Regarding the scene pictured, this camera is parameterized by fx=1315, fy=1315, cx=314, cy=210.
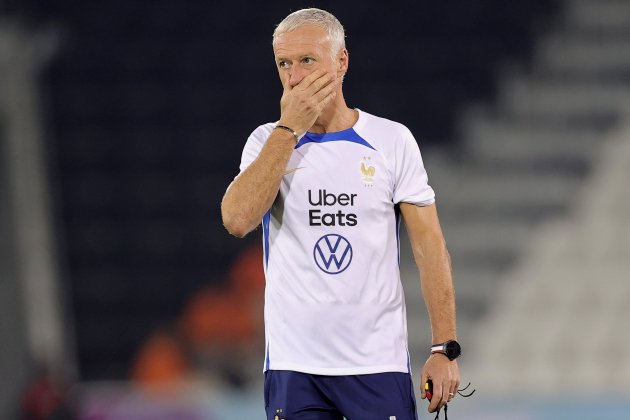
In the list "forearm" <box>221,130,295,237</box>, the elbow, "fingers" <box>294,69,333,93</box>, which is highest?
"fingers" <box>294,69,333,93</box>

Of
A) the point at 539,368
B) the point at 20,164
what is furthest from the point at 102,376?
the point at 539,368

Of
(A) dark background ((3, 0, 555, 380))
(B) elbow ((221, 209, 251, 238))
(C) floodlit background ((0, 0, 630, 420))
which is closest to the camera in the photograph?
(B) elbow ((221, 209, 251, 238))

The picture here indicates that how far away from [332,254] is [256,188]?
0.26 metres

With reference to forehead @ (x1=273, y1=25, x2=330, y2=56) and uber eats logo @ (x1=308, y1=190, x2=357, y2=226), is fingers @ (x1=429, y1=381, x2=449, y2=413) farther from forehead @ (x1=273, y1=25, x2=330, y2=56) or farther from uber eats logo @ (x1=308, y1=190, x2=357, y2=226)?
forehead @ (x1=273, y1=25, x2=330, y2=56)

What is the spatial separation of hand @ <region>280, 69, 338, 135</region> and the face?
2 centimetres

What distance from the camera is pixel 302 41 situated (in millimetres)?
3117

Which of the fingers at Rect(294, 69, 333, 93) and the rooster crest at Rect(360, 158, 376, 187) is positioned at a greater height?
the fingers at Rect(294, 69, 333, 93)

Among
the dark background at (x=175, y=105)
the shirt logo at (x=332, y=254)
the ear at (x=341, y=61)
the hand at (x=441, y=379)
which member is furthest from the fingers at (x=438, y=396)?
the dark background at (x=175, y=105)

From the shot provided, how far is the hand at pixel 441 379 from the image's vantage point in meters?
3.15

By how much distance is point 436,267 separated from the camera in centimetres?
322

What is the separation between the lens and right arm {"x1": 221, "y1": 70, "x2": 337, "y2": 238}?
304 centimetres

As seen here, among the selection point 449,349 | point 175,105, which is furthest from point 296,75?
point 175,105

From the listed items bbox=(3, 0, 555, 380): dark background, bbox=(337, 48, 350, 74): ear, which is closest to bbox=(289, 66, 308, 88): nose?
bbox=(337, 48, 350, 74): ear

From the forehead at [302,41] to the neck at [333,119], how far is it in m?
0.18
